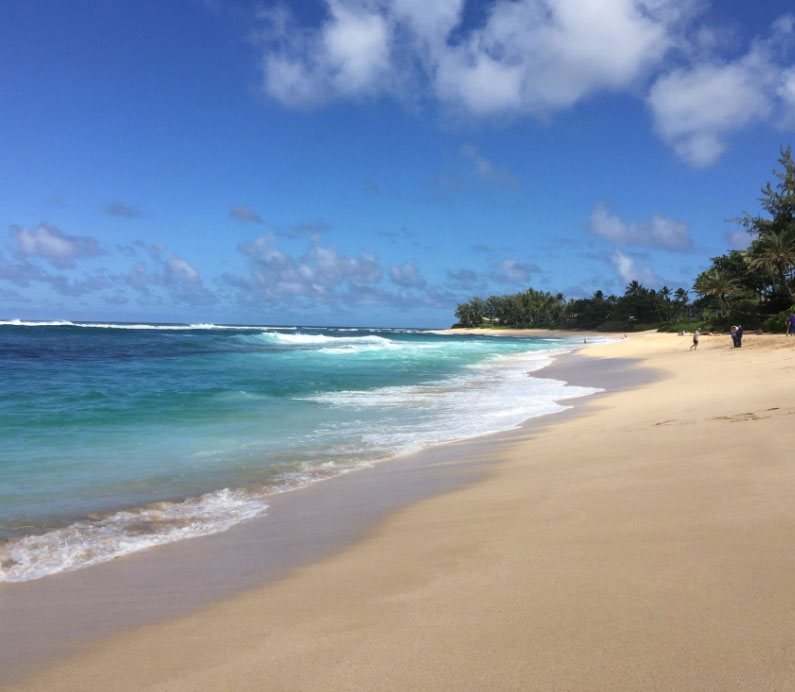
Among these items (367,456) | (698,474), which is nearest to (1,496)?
(367,456)

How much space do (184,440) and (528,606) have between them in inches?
327

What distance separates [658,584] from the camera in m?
2.98

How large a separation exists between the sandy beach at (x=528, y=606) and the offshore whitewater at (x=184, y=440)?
1.93 m

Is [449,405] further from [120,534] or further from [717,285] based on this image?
[717,285]

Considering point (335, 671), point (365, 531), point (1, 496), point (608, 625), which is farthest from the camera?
point (1, 496)

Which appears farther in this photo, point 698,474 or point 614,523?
point 698,474

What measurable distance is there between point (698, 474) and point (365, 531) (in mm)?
3101

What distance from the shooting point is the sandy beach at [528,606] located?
7.72 feet

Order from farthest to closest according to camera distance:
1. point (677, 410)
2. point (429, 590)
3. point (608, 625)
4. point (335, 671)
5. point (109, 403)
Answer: point (109, 403), point (677, 410), point (429, 590), point (608, 625), point (335, 671)

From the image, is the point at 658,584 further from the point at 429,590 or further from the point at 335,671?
the point at 335,671

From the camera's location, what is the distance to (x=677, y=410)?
982cm

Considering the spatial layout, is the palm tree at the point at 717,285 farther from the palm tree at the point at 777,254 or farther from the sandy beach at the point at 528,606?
the sandy beach at the point at 528,606

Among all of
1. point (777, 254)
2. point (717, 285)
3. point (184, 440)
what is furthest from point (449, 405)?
point (717, 285)

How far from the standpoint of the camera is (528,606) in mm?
2883
